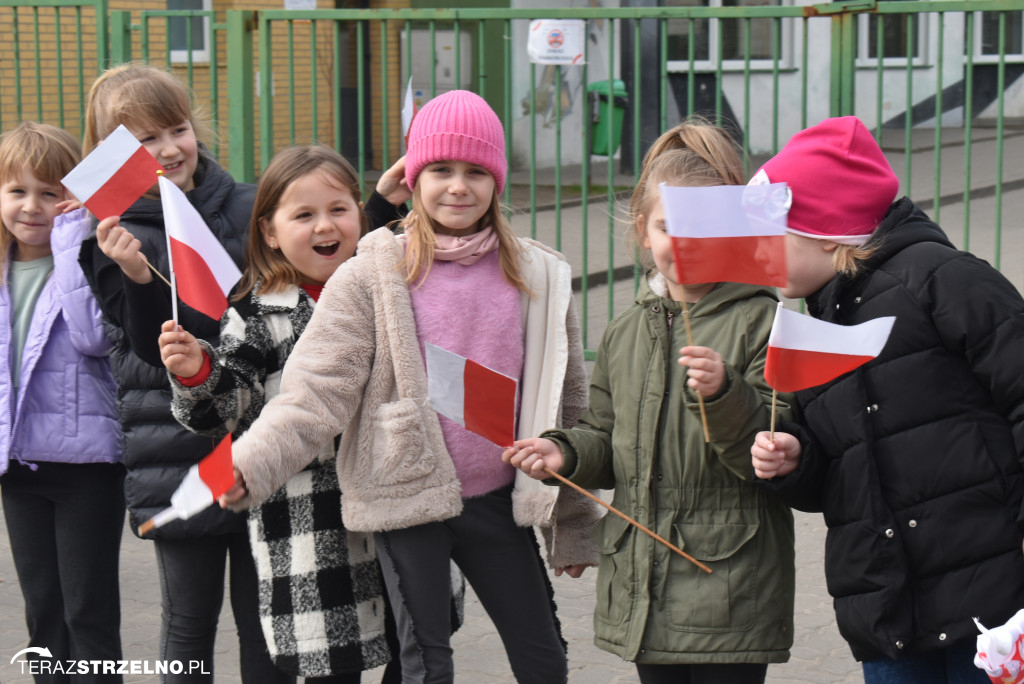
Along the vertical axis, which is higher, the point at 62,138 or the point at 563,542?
the point at 62,138

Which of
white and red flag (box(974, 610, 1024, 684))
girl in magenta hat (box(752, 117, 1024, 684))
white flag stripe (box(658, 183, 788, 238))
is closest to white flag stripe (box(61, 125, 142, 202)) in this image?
white flag stripe (box(658, 183, 788, 238))

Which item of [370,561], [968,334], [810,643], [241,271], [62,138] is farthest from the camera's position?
[810,643]

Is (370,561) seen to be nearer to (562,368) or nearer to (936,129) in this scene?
(562,368)

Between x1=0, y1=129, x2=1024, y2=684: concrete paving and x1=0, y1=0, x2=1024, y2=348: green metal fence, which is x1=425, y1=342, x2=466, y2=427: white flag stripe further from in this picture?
x1=0, y1=0, x2=1024, y2=348: green metal fence

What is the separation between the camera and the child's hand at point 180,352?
117 inches

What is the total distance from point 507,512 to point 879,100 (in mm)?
3382

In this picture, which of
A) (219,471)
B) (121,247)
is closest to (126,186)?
(121,247)

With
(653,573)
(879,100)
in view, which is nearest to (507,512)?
(653,573)

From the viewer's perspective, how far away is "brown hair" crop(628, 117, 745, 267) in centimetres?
287

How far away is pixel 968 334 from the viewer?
2.46 metres

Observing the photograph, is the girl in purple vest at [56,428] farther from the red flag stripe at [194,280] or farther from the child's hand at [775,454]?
the child's hand at [775,454]

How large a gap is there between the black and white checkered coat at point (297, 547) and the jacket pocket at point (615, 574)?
62cm

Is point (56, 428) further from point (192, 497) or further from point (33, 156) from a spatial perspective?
point (192, 497)

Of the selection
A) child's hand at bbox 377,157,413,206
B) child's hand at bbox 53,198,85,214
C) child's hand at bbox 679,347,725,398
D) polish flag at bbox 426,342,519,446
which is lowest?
polish flag at bbox 426,342,519,446
